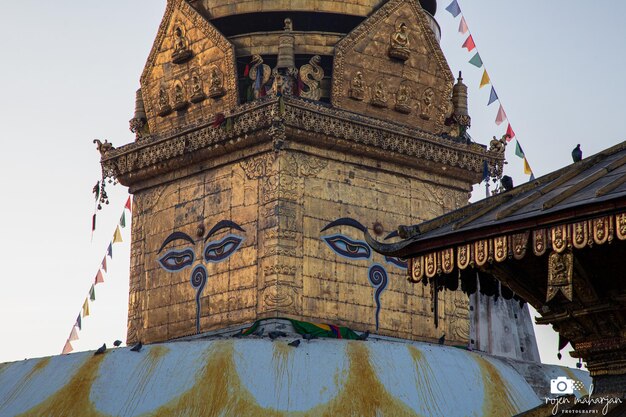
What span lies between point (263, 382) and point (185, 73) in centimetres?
1189

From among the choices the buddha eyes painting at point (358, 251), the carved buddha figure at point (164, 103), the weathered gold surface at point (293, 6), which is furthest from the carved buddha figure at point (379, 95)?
the carved buddha figure at point (164, 103)

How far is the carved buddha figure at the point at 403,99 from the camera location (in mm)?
32763

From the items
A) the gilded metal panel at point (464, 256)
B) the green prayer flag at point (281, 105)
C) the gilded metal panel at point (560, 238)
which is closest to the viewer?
the gilded metal panel at point (560, 238)

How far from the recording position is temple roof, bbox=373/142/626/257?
13656 mm

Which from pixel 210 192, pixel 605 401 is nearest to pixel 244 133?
pixel 210 192

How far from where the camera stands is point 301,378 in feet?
80.2

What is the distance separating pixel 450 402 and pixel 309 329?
16.1 feet

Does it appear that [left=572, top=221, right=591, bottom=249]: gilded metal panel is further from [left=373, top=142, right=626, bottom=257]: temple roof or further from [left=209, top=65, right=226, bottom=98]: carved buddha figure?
[left=209, top=65, right=226, bottom=98]: carved buddha figure

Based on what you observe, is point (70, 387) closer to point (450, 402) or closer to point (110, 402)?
point (110, 402)

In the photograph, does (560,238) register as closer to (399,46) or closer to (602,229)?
(602,229)

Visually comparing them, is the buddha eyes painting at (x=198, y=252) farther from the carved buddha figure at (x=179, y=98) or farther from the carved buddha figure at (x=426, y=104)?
the carved buddha figure at (x=426, y=104)

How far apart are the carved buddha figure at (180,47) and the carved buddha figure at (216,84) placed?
114 cm

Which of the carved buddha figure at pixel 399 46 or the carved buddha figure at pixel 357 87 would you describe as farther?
the carved buddha figure at pixel 399 46

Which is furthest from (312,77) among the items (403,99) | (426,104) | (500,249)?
(500,249)
